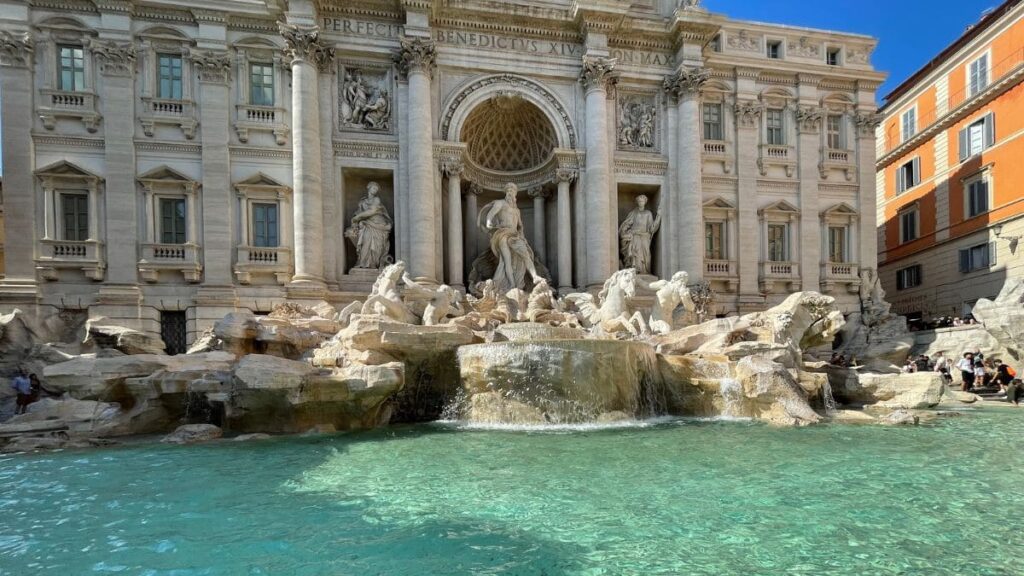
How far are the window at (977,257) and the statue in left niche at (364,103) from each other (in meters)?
24.3

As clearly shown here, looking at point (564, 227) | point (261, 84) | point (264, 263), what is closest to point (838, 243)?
point (564, 227)

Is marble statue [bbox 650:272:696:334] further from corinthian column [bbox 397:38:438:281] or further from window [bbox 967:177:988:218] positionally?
window [bbox 967:177:988:218]

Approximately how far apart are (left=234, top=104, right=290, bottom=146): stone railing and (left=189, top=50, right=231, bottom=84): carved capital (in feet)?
3.48

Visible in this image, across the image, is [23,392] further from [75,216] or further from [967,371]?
[967,371]

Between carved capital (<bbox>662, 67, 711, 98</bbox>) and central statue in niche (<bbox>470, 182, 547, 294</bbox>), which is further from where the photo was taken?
carved capital (<bbox>662, 67, 711, 98</bbox>)

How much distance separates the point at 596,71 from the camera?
56.3 ft

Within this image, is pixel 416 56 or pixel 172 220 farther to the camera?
pixel 416 56

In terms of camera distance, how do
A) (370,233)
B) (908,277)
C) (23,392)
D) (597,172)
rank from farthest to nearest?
(908,277) → (597,172) → (370,233) → (23,392)

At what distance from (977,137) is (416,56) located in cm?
2343

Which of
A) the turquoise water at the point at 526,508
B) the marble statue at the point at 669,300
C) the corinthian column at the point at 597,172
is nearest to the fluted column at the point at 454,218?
the corinthian column at the point at 597,172

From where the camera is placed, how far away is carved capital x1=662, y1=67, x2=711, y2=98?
58.6 feet

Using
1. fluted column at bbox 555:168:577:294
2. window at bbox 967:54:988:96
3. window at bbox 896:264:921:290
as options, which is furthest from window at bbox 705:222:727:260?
window at bbox 967:54:988:96

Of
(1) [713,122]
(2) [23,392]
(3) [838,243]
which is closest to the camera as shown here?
(2) [23,392]

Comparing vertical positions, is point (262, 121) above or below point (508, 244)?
above
